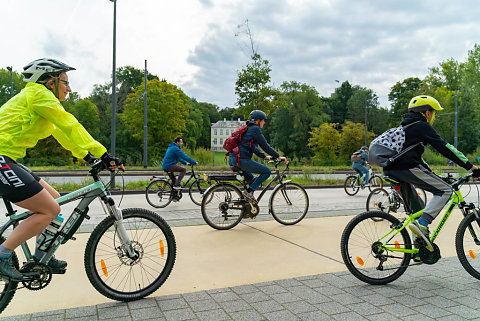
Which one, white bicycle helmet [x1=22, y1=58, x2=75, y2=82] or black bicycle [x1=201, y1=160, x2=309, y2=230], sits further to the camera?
black bicycle [x1=201, y1=160, x2=309, y2=230]

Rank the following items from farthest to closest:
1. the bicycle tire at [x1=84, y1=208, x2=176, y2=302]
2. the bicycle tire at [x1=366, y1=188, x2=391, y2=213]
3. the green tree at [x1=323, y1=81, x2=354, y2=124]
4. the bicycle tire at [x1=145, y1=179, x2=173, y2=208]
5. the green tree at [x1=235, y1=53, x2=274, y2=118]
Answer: the green tree at [x1=323, y1=81, x2=354, y2=124] < the green tree at [x1=235, y1=53, x2=274, y2=118] < the bicycle tire at [x1=145, y1=179, x2=173, y2=208] < the bicycle tire at [x1=366, y1=188, x2=391, y2=213] < the bicycle tire at [x1=84, y1=208, x2=176, y2=302]

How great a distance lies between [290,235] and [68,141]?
12.9 ft

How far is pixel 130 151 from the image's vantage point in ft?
168

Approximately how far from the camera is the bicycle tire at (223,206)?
643 centimetres

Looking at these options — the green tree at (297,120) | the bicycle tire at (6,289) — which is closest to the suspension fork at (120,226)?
the bicycle tire at (6,289)

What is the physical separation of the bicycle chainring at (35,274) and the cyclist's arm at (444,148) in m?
3.54

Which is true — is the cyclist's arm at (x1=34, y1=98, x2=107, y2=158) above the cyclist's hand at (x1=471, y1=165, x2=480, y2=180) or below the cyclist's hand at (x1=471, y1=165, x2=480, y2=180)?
above

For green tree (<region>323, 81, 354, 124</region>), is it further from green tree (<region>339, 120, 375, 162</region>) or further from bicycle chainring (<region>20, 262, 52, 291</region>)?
bicycle chainring (<region>20, 262, 52, 291</region>)

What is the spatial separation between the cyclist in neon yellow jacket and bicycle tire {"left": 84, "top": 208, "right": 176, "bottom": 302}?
1.11 ft

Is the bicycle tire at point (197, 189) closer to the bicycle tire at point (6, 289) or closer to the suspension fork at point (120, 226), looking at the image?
the suspension fork at point (120, 226)

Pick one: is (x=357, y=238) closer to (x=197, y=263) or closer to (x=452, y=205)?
(x=452, y=205)

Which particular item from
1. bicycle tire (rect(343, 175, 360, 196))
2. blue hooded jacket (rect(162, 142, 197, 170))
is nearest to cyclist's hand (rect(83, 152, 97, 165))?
blue hooded jacket (rect(162, 142, 197, 170))

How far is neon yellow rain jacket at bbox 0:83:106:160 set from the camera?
2.89 meters

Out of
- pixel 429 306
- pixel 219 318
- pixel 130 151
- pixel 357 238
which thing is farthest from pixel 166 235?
pixel 130 151
